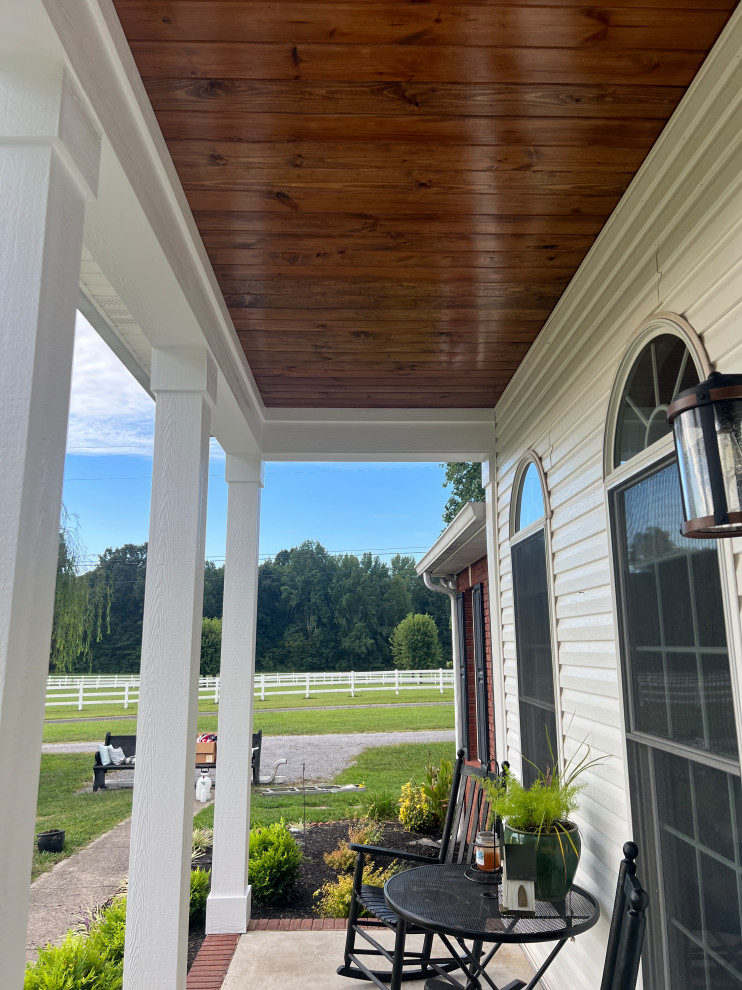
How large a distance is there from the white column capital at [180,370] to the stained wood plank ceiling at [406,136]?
0.38 metres

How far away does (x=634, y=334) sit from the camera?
2391mm

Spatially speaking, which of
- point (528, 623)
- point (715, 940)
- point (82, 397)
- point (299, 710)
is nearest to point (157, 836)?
point (715, 940)

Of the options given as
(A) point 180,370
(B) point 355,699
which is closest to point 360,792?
(B) point 355,699

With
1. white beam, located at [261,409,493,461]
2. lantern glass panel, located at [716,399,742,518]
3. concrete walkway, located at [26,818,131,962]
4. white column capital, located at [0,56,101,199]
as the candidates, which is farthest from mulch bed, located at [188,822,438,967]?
white column capital, located at [0,56,101,199]

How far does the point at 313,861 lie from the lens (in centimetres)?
599

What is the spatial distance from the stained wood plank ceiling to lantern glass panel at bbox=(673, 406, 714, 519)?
101 centimetres

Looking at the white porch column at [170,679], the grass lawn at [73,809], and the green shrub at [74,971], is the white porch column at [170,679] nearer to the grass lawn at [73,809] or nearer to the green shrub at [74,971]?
the green shrub at [74,971]

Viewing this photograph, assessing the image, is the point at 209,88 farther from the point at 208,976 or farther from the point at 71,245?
the point at 208,976

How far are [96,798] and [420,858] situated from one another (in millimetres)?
7947

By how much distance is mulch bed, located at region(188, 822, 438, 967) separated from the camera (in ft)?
15.1

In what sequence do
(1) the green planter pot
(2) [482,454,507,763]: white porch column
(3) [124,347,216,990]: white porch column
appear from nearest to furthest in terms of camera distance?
1. (3) [124,347,216,990]: white porch column
2. (1) the green planter pot
3. (2) [482,454,507,763]: white porch column

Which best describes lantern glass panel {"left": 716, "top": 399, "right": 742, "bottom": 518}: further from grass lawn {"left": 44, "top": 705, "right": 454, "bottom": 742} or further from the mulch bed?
grass lawn {"left": 44, "top": 705, "right": 454, "bottom": 742}

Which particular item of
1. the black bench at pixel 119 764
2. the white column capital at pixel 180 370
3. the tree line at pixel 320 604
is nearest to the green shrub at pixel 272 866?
the white column capital at pixel 180 370

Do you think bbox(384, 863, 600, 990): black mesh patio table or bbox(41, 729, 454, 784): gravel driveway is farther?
bbox(41, 729, 454, 784): gravel driveway
